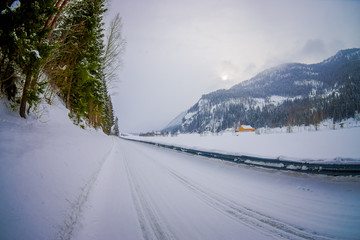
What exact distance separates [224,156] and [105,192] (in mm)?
5386


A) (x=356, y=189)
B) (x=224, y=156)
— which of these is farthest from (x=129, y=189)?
(x=356, y=189)

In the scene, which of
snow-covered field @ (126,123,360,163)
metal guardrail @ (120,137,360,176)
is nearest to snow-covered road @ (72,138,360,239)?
metal guardrail @ (120,137,360,176)

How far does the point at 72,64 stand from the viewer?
10117mm

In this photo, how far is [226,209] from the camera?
2873mm

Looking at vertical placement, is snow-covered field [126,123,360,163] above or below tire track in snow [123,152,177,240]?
above

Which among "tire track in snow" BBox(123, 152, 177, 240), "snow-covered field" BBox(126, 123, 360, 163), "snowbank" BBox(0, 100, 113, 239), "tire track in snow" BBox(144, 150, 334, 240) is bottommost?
"tire track in snow" BBox(123, 152, 177, 240)

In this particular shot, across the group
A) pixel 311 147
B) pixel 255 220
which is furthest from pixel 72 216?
pixel 311 147

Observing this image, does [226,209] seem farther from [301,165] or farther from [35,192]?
[35,192]

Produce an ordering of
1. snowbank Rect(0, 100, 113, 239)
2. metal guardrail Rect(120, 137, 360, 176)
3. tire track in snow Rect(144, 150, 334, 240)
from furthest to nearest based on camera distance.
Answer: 1. metal guardrail Rect(120, 137, 360, 176)
2. tire track in snow Rect(144, 150, 334, 240)
3. snowbank Rect(0, 100, 113, 239)

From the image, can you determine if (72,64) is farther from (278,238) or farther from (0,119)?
(278,238)

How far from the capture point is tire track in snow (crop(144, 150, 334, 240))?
6.90 feet

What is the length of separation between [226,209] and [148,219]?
1.57 m

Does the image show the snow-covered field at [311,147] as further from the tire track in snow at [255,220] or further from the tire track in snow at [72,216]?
the tire track in snow at [72,216]

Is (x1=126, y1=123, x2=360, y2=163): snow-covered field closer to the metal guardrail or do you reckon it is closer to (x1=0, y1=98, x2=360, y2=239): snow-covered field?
the metal guardrail
